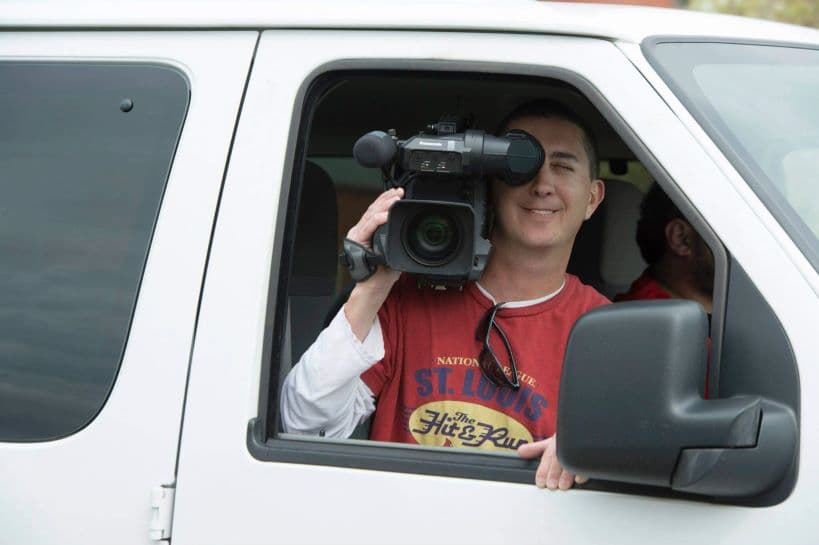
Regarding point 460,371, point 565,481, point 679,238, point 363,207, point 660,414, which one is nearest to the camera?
point 660,414

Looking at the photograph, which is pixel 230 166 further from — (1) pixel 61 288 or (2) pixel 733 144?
(2) pixel 733 144

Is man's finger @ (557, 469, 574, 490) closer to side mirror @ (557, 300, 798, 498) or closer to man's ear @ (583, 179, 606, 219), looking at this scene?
side mirror @ (557, 300, 798, 498)

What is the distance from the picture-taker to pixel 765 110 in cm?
194

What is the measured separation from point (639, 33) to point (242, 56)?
0.71m

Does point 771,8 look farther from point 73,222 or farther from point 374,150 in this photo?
point 73,222

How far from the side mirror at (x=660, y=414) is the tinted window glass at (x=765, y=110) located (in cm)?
28

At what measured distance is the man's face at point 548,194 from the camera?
2.47 meters

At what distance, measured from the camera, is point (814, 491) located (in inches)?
64.6

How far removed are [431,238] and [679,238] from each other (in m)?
1.14

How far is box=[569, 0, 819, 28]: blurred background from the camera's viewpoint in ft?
52.2

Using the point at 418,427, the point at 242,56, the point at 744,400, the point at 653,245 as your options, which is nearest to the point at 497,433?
the point at 418,427

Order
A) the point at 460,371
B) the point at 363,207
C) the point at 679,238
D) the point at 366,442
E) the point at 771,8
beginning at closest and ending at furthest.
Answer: the point at 366,442
the point at 460,371
the point at 679,238
the point at 363,207
the point at 771,8

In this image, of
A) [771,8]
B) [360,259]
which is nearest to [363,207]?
[360,259]

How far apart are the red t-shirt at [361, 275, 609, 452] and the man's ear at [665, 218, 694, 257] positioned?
614mm
